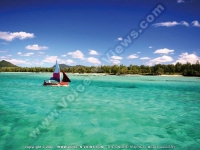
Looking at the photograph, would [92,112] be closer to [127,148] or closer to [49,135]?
[49,135]

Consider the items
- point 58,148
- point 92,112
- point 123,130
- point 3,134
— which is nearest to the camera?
point 58,148

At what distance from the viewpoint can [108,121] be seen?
13.4 meters

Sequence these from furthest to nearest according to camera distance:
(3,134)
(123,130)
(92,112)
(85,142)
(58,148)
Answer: (92,112), (123,130), (3,134), (85,142), (58,148)

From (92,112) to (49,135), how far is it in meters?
6.18

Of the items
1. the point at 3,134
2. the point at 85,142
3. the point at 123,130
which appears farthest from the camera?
the point at 123,130

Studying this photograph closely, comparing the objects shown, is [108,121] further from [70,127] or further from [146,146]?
[146,146]

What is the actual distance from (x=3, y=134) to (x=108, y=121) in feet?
22.4

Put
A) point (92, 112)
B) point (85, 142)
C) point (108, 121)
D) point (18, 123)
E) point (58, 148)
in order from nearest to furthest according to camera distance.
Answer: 1. point (58, 148)
2. point (85, 142)
3. point (18, 123)
4. point (108, 121)
5. point (92, 112)

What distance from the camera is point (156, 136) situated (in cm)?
1060

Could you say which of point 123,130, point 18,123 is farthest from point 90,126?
point 18,123

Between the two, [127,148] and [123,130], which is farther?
[123,130]

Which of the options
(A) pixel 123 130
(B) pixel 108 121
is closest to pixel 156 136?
(A) pixel 123 130

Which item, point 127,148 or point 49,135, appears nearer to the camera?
point 127,148

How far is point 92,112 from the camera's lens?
1606cm
